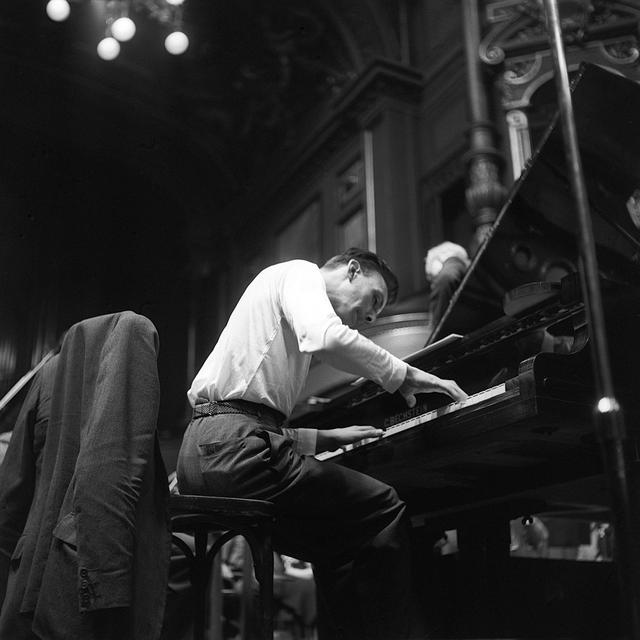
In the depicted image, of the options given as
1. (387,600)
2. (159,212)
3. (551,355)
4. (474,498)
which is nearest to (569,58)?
(474,498)

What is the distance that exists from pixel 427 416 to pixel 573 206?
0.85 metres

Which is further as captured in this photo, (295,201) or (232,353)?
(295,201)

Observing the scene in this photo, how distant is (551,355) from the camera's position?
7.36 feet

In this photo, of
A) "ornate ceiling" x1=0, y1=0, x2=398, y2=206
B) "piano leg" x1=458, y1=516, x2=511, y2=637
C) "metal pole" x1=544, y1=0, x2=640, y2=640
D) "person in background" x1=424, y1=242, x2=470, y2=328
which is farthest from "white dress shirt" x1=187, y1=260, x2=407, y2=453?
"ornate ceiling" x1=0, y1=0, x2=398, y2=206

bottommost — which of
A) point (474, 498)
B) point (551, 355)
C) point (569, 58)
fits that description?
point (474, 498)

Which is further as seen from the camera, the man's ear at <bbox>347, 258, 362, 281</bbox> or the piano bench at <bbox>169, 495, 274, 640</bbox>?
the man's ear at <bbox>347, 258, 362, 281</bbox>

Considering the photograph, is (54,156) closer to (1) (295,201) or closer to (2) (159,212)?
(2) (159,212)

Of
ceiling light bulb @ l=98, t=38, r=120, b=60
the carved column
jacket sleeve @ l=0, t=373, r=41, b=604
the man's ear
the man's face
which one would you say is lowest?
jacket sleeve @ l=0, t=373, r=41, b=604

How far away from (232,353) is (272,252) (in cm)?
628

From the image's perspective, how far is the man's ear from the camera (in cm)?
262

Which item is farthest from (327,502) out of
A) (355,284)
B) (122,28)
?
(122,28)

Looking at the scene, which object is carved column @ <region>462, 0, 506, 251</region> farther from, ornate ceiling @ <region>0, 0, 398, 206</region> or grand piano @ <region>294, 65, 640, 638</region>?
grand piano @ <region>294, 65, 640, 638</region>

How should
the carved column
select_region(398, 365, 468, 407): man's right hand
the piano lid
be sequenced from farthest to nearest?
the carved column < the piano lid < select_region(398, 365, 468, 407): man's right hand

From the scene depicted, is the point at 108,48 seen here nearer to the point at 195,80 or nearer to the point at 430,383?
the point at 195,80
